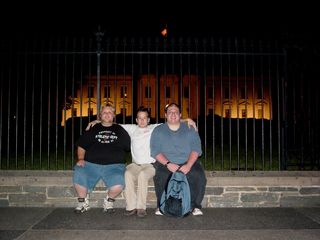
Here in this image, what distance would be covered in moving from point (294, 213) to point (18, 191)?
413 cm

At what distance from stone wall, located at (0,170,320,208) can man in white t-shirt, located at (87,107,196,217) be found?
12.6 inches

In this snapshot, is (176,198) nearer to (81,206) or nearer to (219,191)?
(219,191)

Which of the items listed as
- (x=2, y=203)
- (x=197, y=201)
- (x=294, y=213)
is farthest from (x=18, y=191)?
(x=294, y=213)

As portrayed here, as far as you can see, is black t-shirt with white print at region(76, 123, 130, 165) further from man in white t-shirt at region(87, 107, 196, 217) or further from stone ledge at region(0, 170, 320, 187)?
stone ledge at region(0, 170, 320, 187)

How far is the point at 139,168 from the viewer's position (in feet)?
17.0

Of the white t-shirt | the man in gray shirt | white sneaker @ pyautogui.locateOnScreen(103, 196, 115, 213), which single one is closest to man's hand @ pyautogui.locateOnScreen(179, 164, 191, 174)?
Result: the man in gray shirt

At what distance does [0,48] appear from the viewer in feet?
19.5

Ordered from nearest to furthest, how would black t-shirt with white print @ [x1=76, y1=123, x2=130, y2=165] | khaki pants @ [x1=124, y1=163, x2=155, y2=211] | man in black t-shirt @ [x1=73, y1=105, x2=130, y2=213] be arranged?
khaki pants @ [x1=124, y1=163, x2=155, y2=211] < man in black t-shirt @ [x1=73, y1=105, x2=130, y2=213] < black t-shirt with white print @ [x1=76, y1=123, x2=130, y2=165]

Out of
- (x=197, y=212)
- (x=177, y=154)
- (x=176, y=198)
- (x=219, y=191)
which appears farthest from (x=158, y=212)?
(x=219, y=191)

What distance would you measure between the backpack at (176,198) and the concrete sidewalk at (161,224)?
0.11 meters

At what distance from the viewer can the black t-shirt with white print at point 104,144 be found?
523 centimetres

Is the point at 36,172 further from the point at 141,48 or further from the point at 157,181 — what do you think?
the point at 141,48

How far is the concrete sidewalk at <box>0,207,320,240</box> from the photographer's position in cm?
404

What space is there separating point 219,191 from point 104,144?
1.90 metres
